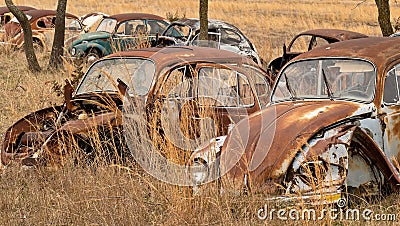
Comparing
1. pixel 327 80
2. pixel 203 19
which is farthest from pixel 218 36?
pixel 327 80

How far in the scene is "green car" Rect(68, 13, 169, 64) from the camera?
18531mm

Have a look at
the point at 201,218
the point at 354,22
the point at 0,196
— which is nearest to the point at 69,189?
the point at 0,196

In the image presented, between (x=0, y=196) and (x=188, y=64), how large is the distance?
286 centimetres

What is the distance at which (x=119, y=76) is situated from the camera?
363 inches

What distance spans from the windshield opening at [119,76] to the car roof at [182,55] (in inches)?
4.0

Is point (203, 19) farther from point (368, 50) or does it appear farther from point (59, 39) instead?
point (368, 50)

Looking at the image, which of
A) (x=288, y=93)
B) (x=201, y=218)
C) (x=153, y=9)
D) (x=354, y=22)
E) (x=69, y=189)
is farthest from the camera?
(x=153, y=9)

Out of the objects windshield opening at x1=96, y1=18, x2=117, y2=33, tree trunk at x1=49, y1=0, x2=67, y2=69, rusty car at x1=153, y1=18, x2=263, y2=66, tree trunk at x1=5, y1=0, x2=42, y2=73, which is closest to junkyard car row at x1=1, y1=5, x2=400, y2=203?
tree trunk at x1=5, y1=0, x2=42, y2=73

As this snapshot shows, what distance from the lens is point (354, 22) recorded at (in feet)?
125

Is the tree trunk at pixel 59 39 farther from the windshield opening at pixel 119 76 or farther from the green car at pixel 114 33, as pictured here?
the windshield opening at pixel 119 76

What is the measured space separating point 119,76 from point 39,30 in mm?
13051

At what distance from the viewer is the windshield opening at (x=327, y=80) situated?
740cm

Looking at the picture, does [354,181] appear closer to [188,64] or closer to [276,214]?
[276,214]

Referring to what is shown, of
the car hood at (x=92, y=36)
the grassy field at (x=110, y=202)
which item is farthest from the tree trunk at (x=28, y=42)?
the grassy field at (x=110, y=202)
